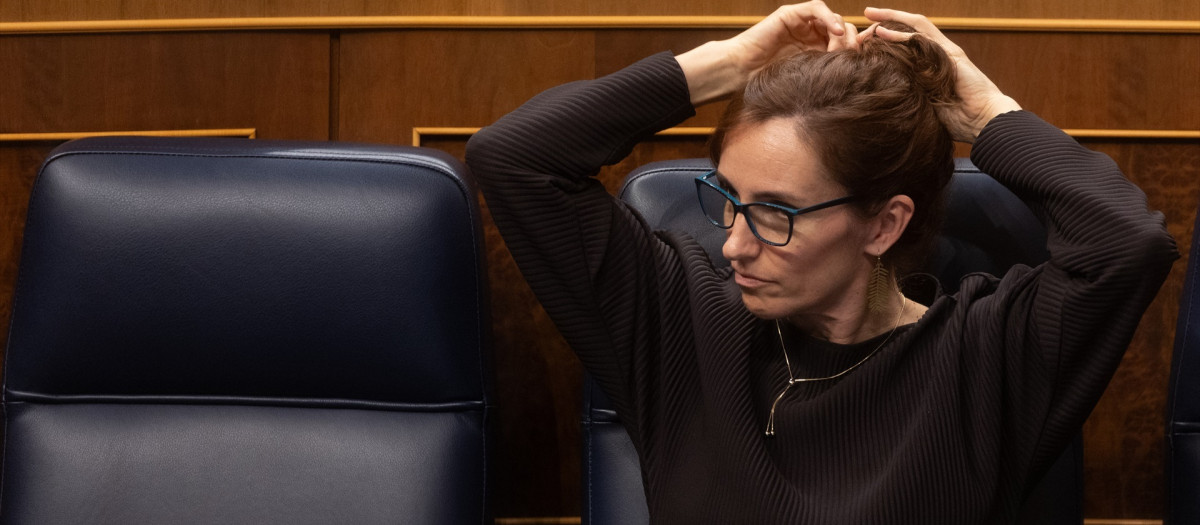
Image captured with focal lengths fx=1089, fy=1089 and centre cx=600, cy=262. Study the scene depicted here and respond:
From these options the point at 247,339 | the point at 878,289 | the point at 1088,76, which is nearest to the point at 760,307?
the point at 878,289

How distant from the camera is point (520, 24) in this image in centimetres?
146

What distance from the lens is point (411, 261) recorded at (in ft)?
3.64

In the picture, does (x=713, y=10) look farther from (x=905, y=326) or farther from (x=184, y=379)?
(x=184, y=379)

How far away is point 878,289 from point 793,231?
0.16 m

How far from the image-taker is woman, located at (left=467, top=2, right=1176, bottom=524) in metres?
1.03

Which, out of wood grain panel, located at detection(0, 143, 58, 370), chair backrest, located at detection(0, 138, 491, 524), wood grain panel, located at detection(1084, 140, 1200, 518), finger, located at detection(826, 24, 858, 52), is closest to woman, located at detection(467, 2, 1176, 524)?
finger, located at detection(826, 24, 858, 52)

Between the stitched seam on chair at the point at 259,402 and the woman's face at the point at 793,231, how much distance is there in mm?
322

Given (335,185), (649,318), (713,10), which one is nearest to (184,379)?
(335,185)

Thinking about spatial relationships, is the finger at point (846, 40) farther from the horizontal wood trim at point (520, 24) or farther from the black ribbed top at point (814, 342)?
the horizontal wood trim at point (520, 24)

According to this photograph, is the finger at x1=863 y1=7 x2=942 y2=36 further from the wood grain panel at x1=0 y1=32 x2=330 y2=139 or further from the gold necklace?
the wood grain panel at x1=0 y1=32 x2=330 y2=139

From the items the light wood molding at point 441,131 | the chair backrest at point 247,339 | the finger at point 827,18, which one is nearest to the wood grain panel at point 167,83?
the light wood molding at point 441,131

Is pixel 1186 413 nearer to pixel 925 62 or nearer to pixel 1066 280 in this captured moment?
pixel 1066 280

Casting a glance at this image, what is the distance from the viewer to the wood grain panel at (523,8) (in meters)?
1.46

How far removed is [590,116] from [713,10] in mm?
428
